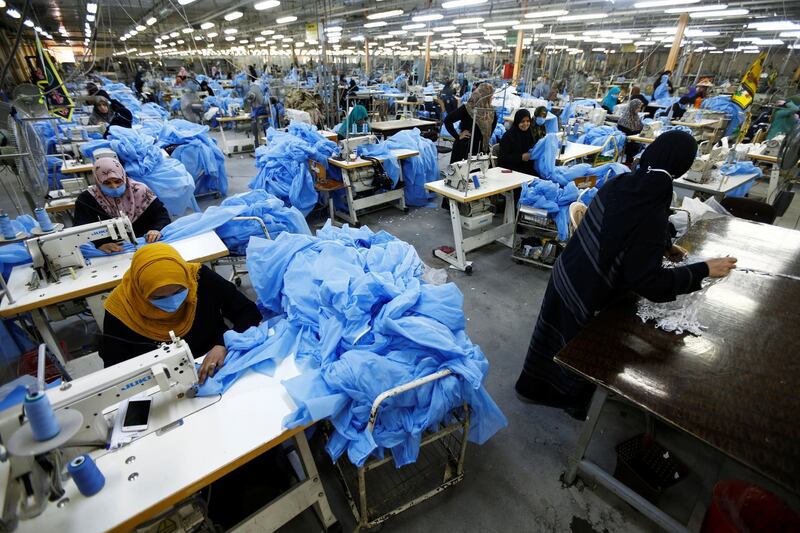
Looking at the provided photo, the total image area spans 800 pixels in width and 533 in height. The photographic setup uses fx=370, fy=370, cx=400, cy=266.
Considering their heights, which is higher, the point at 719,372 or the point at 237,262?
the point at 719,372

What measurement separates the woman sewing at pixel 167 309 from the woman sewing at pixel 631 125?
765 cm

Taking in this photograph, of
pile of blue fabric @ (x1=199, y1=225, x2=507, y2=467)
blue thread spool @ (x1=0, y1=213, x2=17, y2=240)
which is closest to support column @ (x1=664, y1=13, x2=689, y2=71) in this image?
pile of blue fabric @ (x1=199, y1=225, x2=507, y2=467)

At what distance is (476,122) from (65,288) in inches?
174

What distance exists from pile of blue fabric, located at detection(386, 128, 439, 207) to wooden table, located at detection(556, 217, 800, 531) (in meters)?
4.14

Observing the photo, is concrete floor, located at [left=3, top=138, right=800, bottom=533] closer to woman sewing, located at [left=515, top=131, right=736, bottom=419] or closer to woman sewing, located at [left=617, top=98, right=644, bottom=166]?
woman sewing, located at [left=515, top=131, right=736, bottom=419]

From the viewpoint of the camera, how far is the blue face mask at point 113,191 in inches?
113

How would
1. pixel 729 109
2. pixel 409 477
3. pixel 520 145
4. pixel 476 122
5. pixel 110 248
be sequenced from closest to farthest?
pixel 409 477 < pixel 110 248 < pixel 520 145 < pixel 476 122 < pixel 729 109

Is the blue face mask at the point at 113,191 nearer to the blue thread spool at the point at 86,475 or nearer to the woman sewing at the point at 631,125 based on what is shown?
the blue thread spool at the point at 86,475

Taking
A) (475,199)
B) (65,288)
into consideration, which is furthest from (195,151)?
(475,199)

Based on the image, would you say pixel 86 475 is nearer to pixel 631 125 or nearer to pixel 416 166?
pixel 416 166

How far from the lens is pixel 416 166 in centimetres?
561

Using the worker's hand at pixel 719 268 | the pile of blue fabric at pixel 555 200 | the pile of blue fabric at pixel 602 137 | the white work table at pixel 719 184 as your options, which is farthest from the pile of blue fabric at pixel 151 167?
the pile of blue fabric at pixel 602 137

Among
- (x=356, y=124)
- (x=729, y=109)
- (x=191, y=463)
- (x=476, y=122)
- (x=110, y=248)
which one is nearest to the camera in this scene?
(x=191, y=463)

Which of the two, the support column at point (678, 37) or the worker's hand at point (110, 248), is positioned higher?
the support column at point (678, 37)
